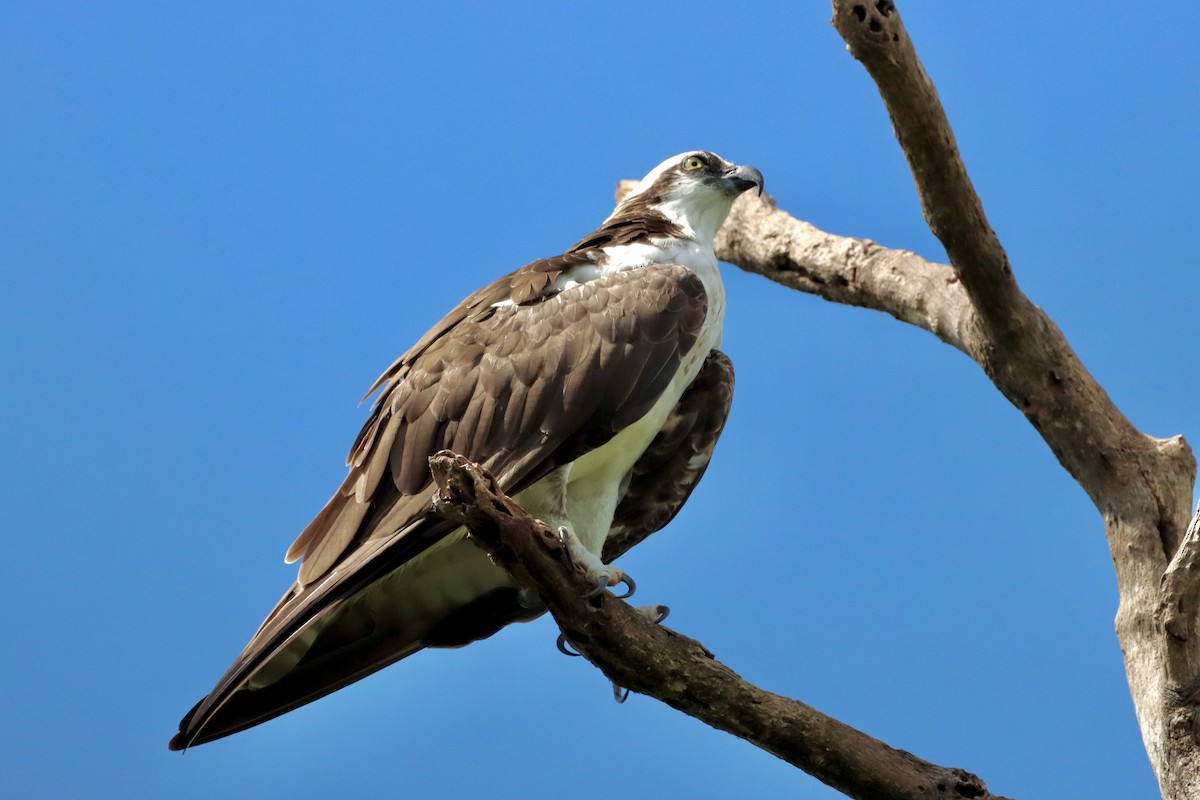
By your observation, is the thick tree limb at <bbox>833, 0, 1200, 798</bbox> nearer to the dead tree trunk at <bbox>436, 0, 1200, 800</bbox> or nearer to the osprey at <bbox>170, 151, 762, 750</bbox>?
the dead tree trunk at <bbox>436, 0, 1200, 800</bbox>

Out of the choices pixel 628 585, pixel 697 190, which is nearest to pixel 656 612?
pixel 628 585

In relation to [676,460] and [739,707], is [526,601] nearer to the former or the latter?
[676,460]

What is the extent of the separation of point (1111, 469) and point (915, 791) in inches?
75.1

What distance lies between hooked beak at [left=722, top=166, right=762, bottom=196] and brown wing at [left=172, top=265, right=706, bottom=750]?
3.48 ft

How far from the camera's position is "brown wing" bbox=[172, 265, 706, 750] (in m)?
5.00

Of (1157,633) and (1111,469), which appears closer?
(1157,633)

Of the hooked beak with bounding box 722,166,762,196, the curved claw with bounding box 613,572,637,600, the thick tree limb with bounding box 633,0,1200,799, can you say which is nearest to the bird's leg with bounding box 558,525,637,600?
the curved claw with bounding box 613,572,637,600

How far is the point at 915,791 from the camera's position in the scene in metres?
4.71

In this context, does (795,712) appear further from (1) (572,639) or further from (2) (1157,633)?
(2) (1157,633)

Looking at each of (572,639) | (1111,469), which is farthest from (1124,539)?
(572,639)

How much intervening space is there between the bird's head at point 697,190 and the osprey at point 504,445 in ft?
1.20

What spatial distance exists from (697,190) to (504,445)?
2027 millimetres

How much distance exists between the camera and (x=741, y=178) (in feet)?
21.8

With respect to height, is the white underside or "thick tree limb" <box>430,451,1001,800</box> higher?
the white underside
